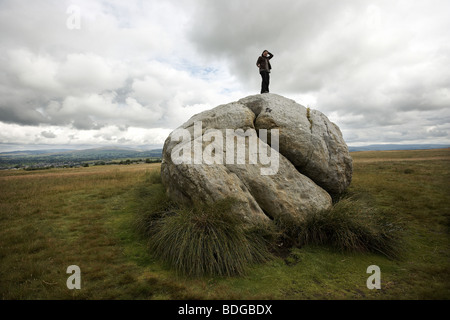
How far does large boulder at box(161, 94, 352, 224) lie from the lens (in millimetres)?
7840

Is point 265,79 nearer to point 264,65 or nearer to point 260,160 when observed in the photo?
point 264,65

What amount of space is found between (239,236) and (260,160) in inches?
147

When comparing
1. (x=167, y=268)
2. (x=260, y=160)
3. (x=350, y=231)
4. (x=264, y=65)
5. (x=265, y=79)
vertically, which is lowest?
(x=167, y=268)

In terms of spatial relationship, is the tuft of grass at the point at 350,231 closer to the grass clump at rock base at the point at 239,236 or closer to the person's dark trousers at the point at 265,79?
the grass clump at rock base at the point at 239,236

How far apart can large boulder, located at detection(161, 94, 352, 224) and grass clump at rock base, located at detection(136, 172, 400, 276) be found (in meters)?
0.61

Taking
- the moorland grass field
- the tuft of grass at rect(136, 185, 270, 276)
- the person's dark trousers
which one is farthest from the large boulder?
the person's dark trousers

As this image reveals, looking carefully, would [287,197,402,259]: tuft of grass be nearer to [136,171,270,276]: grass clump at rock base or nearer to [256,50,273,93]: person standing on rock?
[136,171,270,276]: grass clump at rock base

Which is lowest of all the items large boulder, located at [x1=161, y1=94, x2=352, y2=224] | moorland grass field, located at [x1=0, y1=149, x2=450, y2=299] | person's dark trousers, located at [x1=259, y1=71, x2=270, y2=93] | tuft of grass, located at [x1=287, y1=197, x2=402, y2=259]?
moorland grass field, located at [x1=0, y1=149, x2=450, y2=299]

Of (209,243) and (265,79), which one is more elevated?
(265,79)

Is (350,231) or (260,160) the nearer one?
(350,231)

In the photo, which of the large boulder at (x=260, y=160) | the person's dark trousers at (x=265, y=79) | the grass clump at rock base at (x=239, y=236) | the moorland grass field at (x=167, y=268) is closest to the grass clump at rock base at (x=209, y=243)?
the grass clump at rock base at (x=239, y=236)

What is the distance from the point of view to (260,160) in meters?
9.29

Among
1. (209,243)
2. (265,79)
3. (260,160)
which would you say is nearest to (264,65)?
(265,79)
